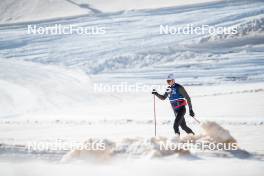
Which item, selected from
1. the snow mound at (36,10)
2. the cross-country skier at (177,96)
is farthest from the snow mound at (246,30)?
the cross-country skier at (177,96)

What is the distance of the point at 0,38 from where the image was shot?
18188mm

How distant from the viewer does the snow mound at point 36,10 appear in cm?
1931

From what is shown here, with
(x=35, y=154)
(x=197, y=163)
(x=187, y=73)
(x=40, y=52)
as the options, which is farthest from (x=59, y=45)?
(x=197, y=163)

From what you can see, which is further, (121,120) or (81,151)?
(121,120)

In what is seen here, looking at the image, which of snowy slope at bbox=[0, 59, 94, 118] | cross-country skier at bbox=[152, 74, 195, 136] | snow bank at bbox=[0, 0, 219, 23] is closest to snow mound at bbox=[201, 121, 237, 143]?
cross-country skier at bbox=[152, 74, 195, 136]

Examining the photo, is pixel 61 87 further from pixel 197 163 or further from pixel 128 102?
pixel 197 163

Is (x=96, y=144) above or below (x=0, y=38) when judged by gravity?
below

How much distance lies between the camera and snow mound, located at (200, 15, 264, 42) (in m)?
18.3

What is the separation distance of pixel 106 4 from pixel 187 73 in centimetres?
549
